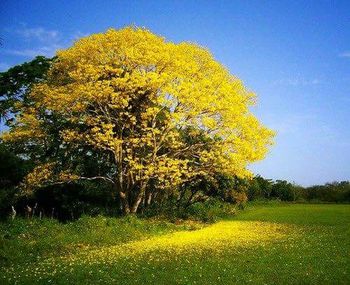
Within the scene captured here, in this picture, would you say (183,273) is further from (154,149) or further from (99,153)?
(99,153)

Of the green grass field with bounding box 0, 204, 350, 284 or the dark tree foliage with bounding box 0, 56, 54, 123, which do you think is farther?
the dark tree foliage with bounding box 0, 56, 54, 123

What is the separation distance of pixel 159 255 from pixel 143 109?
16.1 metres

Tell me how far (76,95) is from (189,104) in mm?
8570

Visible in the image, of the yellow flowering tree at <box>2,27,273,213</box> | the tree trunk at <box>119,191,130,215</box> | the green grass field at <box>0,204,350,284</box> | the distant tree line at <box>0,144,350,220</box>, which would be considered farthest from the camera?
the distant tree line at <box>0,144,350,220</box>

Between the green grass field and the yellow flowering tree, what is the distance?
5.79 metres

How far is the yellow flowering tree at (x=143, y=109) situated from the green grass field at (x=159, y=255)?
19.0ft

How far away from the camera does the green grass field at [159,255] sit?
13.9 metres

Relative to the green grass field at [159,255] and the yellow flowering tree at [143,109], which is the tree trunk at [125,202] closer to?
the yellow flowering tree at [143,109]

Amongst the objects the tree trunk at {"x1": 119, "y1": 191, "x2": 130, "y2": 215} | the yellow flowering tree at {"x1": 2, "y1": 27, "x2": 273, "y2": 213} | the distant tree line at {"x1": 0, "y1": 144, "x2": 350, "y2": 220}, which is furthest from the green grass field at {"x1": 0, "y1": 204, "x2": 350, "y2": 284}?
the distant tree line at {"x1": 0, "y1": 144, "x2": 350, "y2": 220}

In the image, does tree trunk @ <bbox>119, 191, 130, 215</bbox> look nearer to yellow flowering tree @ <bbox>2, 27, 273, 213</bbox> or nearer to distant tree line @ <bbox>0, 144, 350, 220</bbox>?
yellow flowering tree @ <bbox>2, 27, 273, 213</bbox>

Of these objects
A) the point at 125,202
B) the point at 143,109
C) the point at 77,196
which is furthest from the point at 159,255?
the point at 77,196

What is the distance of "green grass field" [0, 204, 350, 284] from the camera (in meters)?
13.9

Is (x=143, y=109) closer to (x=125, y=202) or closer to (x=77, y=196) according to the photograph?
(x=125, y=202)

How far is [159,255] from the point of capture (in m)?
18.0
